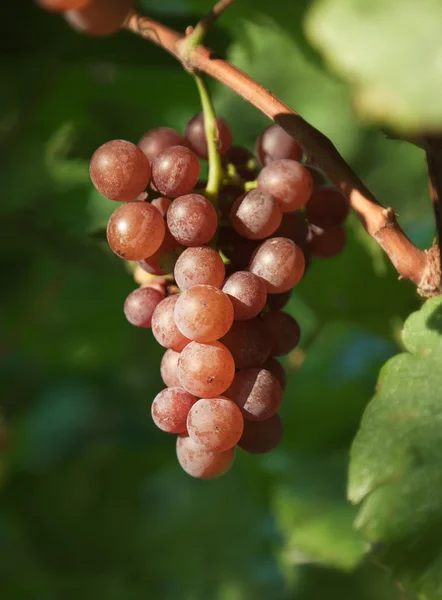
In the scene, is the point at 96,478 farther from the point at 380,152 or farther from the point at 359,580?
the point at 380,152

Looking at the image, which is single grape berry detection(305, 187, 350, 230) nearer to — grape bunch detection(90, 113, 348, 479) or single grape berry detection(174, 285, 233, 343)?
grape bunch detection(90, 113, 348, 479)

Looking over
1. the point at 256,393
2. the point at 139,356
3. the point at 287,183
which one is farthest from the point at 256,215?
the point at 139,356

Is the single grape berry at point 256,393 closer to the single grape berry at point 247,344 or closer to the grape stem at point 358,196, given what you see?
the single grape berry at point 247,344

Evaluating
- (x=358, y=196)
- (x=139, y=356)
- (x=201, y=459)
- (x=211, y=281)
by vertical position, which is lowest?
(x=139, y=356)

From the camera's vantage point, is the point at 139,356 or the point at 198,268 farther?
the point at 139,356

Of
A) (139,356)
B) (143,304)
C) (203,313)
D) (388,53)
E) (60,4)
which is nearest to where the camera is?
(388,53)

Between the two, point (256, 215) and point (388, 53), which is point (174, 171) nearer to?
point (256, 215)
